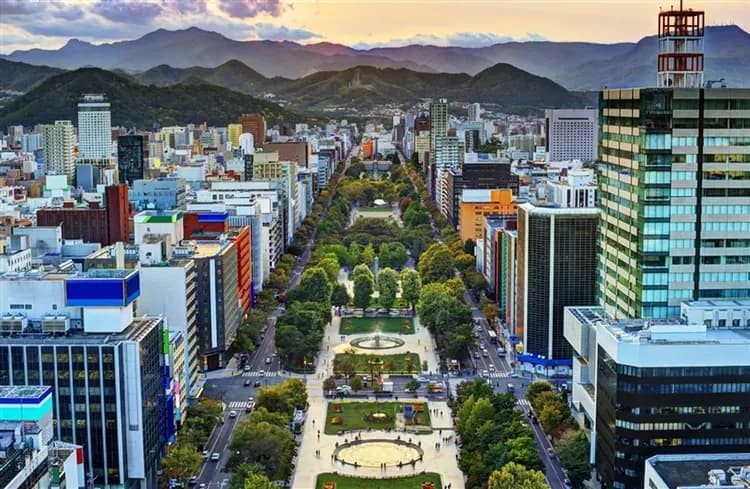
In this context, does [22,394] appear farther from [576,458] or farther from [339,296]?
[339,296]

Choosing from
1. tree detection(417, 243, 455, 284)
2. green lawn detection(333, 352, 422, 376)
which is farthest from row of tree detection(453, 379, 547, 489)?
tree detection(417, 243, 455, 284)

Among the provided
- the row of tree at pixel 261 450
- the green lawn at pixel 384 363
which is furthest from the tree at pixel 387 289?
the row of tree at pixel 261 450

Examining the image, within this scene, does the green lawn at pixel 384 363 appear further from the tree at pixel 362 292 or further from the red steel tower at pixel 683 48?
the red steel tower at pixel 683 48

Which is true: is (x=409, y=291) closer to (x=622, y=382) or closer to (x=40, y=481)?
(x=622, y=382)

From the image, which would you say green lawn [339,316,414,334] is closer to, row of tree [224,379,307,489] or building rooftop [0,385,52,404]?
row of tree [224,379,307,489]

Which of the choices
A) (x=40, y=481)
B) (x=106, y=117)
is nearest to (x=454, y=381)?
(x=40, y=481)

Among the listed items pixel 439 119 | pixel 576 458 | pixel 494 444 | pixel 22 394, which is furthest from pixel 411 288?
pixel 439 119
